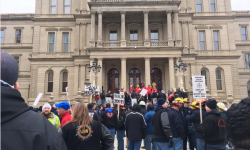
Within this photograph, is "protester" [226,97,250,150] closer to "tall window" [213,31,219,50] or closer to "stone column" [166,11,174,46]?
"stone column" [166,11,174,46]

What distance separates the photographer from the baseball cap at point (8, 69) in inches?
63.3

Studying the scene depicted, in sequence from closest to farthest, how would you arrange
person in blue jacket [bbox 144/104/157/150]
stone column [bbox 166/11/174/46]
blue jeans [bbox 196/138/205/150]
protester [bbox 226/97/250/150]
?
protester [bbox 226/97/250/150] < blue jeans [bbox 196/138/205/150] < person in blue jacket [bbox 144/104/157/150] < stone column [bbox 166/11/174/46]

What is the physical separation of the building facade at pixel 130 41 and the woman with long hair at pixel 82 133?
2274 centimetres

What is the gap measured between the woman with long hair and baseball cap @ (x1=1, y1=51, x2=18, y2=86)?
246cm

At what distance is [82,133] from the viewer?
3.98 meters

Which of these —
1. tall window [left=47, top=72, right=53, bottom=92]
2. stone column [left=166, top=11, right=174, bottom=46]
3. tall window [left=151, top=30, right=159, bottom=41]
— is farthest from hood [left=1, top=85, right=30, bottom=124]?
tall window [left=47, top=72, right=53, bottom=92]

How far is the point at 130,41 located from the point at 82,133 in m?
25.3

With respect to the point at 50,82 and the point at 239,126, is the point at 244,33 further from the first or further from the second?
the point at 239,126

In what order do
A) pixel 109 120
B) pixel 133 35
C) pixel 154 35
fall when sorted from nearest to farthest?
1. pixel 109 120
2. pixel 133 35
3. pixel 154 35

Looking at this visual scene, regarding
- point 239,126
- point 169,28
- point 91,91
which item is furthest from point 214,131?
point 169,28

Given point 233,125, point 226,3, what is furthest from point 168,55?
point 233,125

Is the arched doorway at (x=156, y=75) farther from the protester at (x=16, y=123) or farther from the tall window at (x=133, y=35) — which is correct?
the protester at (x=16, y=123)

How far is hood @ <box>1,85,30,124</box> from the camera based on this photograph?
151cm

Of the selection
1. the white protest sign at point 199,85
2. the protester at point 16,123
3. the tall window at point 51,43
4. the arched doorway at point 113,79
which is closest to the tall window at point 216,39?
the arched doorway at point 113,79
